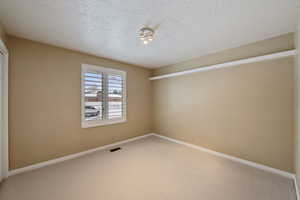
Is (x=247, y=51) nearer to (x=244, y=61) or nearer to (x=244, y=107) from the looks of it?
(x=244, y=61)

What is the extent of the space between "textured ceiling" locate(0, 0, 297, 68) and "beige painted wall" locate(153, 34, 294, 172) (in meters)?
0.52

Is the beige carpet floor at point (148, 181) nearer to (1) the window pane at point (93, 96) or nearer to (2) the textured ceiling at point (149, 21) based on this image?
(1) the window pane at point (93, 96)

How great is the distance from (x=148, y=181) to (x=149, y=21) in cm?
240

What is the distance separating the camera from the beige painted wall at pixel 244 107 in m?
1.98

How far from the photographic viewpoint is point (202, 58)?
3006 mm

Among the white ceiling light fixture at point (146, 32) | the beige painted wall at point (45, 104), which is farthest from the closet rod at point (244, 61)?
the beige painted wall at point (45, 104)

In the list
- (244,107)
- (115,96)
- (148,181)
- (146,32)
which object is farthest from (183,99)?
(148,181)

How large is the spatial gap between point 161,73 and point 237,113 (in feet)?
7.97

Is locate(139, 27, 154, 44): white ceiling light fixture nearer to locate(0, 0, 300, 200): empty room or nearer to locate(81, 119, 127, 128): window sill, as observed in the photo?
locate(0, 0, 300, 200): empty room

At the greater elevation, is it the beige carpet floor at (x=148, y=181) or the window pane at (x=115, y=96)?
the window pane at (x=115, y=96)

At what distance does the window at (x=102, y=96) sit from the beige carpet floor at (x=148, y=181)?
0.95 metres

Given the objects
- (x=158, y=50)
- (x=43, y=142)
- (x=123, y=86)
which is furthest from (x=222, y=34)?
(x=43, y=142)

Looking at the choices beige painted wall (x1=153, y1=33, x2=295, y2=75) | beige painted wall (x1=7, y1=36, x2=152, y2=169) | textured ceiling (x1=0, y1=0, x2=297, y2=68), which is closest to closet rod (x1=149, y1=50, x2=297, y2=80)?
beige painted wall (x1=153, y1=33, x2=295, y2=75)

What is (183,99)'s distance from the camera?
339 cm
